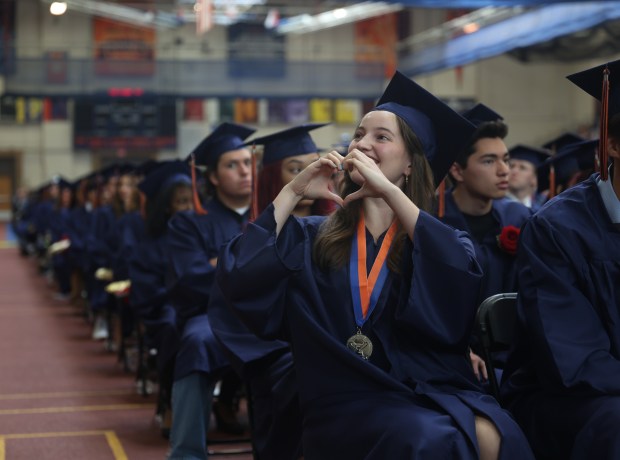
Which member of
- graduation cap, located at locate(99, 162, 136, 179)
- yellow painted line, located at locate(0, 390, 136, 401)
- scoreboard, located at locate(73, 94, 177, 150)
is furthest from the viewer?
scoreboard, located at locate(73, 94, 177, 150)

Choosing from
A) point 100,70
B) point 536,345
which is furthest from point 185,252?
point 100,70

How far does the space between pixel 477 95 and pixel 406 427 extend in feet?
Answer: 98.8

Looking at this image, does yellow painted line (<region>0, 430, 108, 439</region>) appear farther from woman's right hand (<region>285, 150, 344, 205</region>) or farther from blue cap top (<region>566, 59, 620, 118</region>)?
blue cap top (<region>566, 59, 620, 118</region>)

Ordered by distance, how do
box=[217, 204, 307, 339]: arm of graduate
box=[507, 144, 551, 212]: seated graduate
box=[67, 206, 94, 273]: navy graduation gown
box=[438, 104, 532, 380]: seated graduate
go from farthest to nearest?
box=[67, 206, 94, 273]: navy graduation gown, box=[507, 144, 551, 212]: seated graduate, box=[438, 104, 532, 380]: seated graduate, box=[217, 204, 307, 339]: arm of graduate

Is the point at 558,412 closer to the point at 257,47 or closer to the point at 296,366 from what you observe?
the point at 296,366

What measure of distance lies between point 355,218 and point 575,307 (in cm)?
73

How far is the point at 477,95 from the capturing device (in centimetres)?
3275

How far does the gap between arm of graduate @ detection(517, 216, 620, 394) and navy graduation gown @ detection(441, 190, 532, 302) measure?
1.39m

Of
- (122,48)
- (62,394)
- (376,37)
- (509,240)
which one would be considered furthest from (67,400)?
(376,37)

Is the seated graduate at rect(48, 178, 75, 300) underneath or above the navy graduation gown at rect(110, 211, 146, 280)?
underneath

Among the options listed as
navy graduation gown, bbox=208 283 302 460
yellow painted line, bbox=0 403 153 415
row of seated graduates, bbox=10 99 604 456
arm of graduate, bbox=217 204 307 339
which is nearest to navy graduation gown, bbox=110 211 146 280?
row of seated graduates, bbox=10 99 604 456

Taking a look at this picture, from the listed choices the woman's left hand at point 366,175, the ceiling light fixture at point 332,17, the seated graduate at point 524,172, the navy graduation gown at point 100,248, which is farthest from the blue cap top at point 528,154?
the ceiling light fixture at point 332,17

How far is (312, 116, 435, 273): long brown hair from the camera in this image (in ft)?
11.9

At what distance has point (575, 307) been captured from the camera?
3.49m
